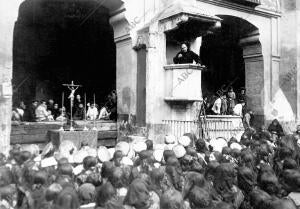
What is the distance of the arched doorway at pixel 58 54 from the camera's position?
59.3 feet

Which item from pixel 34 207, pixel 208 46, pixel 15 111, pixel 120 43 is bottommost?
pixel 34 207

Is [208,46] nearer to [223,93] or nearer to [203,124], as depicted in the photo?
[223,93]

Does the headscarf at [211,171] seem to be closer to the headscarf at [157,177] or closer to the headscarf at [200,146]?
the headscarf at [157,177]

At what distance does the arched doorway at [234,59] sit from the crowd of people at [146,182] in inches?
421

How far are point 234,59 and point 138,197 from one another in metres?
19.8

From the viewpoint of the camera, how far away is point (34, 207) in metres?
4.59

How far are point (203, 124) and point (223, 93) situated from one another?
30.4 feet

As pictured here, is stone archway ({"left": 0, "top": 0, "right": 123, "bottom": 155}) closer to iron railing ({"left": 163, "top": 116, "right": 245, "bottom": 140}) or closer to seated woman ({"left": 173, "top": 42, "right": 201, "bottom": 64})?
iron railing ({"left": 163, "top": 116, "right": 245, "bottom": 140})

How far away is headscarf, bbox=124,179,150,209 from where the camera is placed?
172 inches

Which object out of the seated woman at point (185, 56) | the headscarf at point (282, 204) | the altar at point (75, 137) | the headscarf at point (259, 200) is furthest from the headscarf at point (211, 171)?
the seated woman at point (185, 56)

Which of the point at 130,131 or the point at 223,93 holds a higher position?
the point at 223,93

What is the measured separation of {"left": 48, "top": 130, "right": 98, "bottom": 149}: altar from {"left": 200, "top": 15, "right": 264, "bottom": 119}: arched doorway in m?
8.20

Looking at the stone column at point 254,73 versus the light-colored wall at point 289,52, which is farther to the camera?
the light-colored wall at point 289,52

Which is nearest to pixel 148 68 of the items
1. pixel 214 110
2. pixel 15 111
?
pixel 15 111
